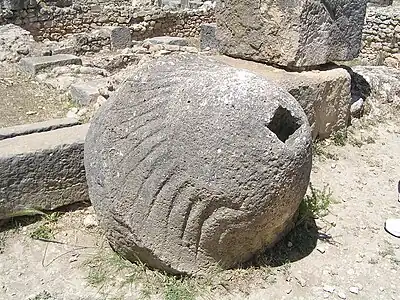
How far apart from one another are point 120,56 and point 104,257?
5.48m

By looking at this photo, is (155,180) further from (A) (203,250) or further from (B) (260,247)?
(B) (260,247)

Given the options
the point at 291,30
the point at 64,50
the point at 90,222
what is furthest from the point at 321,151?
the point at 64,50

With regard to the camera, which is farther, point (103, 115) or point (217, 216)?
point (103, 115)

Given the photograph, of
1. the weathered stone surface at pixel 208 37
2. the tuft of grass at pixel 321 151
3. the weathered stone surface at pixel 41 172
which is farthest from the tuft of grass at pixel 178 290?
the weathered stone surface at pixel 208 37

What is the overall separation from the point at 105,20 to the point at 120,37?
1615 mm

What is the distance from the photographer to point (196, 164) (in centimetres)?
231

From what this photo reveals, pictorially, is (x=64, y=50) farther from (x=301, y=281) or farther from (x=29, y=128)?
(x=301, y=281)

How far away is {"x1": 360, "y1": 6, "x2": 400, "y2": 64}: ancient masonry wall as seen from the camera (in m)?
9.12

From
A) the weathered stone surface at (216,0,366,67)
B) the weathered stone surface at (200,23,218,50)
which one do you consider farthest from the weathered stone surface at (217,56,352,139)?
the weathered stone surface at (200,23,218,50)

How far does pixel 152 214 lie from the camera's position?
2436 mm

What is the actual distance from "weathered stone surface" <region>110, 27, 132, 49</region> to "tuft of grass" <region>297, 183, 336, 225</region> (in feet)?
→ 23.2

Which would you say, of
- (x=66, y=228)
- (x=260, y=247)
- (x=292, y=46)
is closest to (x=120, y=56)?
(x=292, y=46)

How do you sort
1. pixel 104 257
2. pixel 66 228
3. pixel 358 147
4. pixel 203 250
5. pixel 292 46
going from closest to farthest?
pixel 203 250 < pixel 104 257 < pixel 66 228 < pixel 292 46 < pixel 358 147

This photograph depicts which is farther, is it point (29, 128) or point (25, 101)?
point (25, 101)
